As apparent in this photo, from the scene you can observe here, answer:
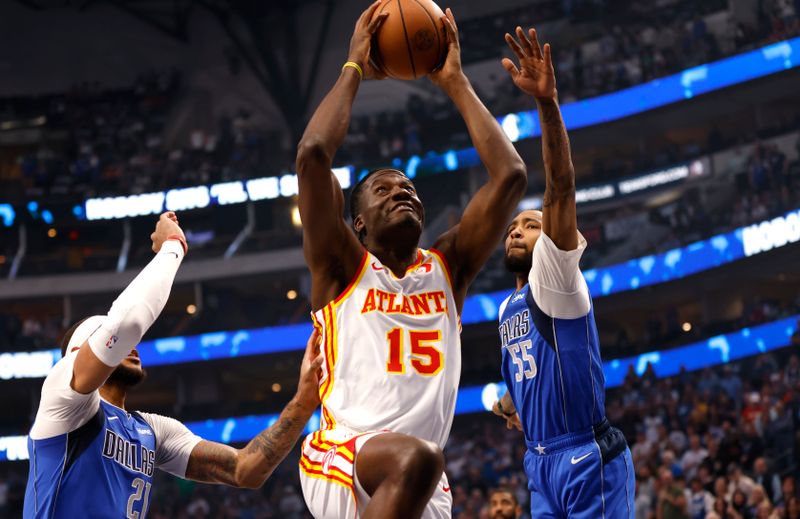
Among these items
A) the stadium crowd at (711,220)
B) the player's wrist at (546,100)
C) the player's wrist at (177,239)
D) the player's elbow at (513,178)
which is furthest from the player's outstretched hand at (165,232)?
the stadium crowd at (711,220)

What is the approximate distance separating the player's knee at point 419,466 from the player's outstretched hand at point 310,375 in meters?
0.93

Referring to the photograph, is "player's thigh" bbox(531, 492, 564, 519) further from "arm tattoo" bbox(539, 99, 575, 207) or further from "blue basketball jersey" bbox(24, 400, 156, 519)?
"blue basketball jersey" bbox(24, 400, 156, 519)

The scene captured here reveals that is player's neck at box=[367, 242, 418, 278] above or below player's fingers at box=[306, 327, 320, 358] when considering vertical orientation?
above

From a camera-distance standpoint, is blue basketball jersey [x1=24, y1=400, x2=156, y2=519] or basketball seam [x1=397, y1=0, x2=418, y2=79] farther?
blue basketball jersey [x1=24, y1=400, x2=156, y2=519]

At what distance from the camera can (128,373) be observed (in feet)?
15.5

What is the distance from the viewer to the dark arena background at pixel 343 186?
882 inches

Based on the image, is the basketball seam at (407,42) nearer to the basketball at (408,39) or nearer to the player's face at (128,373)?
the basketball at (408,39)

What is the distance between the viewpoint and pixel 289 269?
1119 inches

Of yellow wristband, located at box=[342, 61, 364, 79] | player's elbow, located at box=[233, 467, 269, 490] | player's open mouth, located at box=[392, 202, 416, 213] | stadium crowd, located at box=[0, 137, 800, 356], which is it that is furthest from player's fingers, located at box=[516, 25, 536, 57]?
stadium crowd, located at box=[0, 137, 800, 356]

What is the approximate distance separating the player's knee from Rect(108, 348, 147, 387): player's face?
6.52 ft

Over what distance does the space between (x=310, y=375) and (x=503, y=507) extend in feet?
10.1

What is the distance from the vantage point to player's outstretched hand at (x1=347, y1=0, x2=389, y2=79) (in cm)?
403

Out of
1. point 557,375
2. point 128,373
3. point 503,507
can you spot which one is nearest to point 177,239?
point 128,373

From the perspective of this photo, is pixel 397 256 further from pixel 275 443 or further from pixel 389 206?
pixel 275 443
